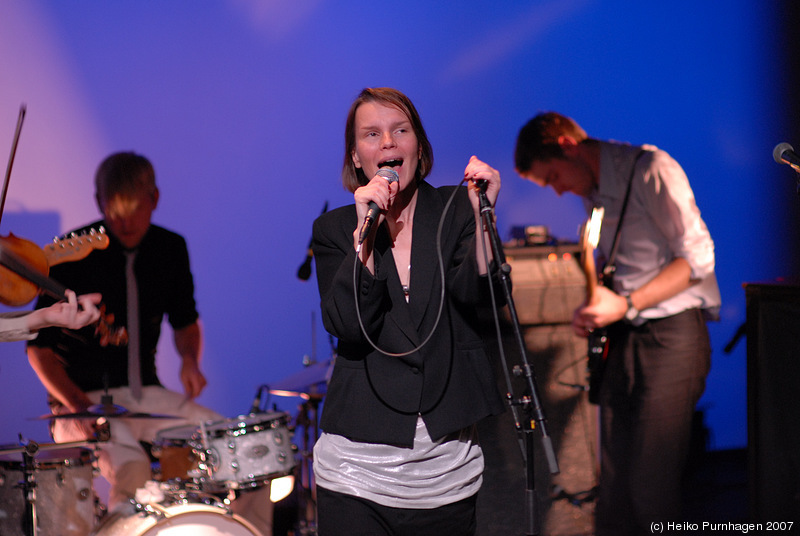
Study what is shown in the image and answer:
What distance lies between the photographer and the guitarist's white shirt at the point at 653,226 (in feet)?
11.3

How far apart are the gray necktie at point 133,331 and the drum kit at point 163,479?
21.6 inches

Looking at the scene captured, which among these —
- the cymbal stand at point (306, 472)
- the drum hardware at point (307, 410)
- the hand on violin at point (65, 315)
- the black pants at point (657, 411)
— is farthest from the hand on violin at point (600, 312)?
the hand on violin at point (65, 315)

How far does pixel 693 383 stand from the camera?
3453 mm

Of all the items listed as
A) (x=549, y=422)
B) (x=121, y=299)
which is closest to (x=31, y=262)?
(x=121, y=299)

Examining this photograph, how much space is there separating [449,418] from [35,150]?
125 inches

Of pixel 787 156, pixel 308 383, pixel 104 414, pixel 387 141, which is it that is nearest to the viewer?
pixel 387 141

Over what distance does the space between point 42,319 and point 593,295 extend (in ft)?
8.61

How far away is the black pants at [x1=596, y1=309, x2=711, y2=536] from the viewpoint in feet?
11.2

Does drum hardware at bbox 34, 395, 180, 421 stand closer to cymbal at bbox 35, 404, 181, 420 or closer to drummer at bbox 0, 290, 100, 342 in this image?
cymbal at bbox 35, 404, 181, 420

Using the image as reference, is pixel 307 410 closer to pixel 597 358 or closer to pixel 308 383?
pixel 308 383

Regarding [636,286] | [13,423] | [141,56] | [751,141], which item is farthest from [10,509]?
[751,141]

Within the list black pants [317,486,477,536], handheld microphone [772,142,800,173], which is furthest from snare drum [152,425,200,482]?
handheld microphone [772,142,800,173]

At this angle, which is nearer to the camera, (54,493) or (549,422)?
(54,493)

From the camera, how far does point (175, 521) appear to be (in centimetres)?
289
